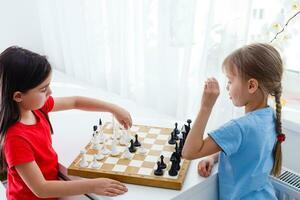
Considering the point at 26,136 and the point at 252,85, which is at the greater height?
the point at 252,85

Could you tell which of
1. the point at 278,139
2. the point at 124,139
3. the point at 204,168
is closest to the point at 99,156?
the point at 124,139

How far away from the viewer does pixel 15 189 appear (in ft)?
3.72

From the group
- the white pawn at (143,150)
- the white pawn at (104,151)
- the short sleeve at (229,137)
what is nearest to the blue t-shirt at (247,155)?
the short sleeve at (229,137)

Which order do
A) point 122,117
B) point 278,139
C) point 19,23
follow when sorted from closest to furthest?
point 278,139 → point 122,117 → point 19,23

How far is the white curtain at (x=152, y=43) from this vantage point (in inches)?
56.1

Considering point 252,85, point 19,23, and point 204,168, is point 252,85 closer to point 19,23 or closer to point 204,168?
point 204,168

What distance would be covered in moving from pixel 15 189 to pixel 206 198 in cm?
61

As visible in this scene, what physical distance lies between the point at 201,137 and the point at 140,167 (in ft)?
0.76

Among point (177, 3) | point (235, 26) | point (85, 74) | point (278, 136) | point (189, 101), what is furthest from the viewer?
point (85, 74)

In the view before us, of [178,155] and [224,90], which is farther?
[224,90]

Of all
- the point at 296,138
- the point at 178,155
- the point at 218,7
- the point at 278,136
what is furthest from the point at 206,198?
the point at 218,7

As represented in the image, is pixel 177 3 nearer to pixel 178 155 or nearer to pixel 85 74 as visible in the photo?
pixel 178 155

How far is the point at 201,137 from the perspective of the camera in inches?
40.8

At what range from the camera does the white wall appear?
97.3 inches
